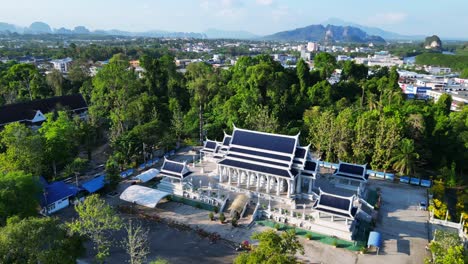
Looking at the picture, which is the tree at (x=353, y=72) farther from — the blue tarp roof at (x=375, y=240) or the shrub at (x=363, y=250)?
the shrub at (x=363, y=250)

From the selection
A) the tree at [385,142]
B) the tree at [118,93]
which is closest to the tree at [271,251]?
the tree at [385,142]

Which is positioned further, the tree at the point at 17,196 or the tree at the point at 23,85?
the tree at the point at 23,85

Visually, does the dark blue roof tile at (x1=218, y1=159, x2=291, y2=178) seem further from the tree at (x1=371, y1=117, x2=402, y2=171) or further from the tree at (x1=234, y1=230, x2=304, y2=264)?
the tree at (x1=371, y1=117, x2=402, y2=171)

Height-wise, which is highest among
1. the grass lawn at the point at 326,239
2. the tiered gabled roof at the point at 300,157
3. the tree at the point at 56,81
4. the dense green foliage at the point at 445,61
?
the dense green foliage at the point at 445,61

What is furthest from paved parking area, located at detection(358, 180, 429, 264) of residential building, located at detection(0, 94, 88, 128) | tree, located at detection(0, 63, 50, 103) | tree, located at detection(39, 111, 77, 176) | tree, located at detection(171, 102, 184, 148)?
tree, located at detection(0, 63, 50, 103)

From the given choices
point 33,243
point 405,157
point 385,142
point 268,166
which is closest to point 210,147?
point 268,166

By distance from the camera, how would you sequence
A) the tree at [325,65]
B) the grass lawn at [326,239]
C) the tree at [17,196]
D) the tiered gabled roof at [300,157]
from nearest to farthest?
the tree at [17,196] → the grass lawn at [326,239] → the tiered gabled roof at [300,157] → the tree at [325,65]

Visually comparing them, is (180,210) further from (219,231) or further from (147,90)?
(147,90)
